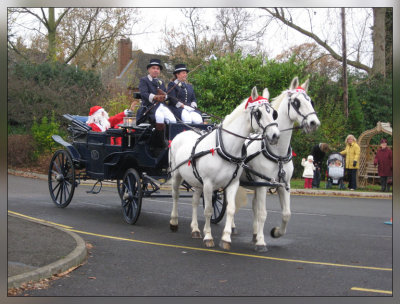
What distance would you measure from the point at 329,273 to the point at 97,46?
5.98 meters

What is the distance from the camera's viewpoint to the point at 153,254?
7414 mm

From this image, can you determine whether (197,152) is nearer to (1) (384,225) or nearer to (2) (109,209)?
(2) (109,209)

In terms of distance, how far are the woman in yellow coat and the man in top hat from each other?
7.73 metres

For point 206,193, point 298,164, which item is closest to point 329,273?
point 206,193

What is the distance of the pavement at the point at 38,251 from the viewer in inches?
218

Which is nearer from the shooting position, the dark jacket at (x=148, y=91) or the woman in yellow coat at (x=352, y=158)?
the dark jacket at (x=148, y=91)

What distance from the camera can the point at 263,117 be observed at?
7.09m

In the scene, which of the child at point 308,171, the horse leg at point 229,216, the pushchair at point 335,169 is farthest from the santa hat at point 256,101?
the child at point 308,171

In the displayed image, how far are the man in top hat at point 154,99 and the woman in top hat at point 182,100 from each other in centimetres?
22

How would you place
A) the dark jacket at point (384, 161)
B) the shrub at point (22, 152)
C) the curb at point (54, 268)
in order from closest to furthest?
the curb at point (54, 268) < the dark jacket at point (384, 161) < the shrub at point (22, 152)

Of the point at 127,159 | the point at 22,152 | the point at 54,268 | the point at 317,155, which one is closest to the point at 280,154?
the point at 127,159

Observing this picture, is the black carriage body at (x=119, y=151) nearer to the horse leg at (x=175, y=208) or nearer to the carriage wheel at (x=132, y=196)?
the carriage wheel at (x=132, y=196)

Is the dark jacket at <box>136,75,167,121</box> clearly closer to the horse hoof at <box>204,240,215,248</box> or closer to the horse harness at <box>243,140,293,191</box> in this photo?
the horse harness at <box>243,140,293,191</box>

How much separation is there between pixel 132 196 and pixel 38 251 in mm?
3087
